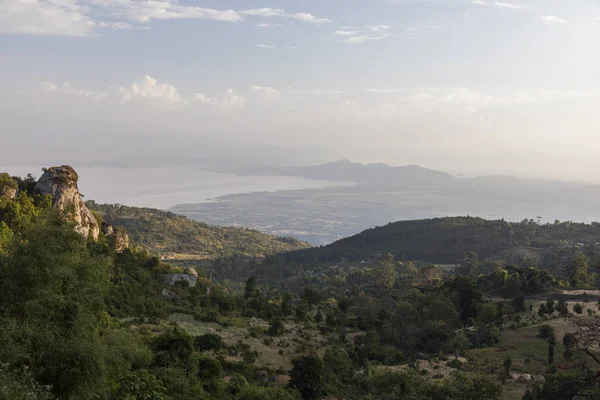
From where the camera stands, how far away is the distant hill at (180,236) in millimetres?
81500

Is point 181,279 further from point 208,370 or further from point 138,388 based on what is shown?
point 138,388

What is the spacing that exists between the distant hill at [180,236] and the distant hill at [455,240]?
1463cm

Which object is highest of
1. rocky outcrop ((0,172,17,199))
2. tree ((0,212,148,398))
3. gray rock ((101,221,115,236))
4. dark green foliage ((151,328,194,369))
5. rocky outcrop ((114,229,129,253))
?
rocky outcrop ((0,172,17,199))

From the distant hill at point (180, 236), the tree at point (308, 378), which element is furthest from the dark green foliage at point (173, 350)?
the distant hill at point (180, 236)

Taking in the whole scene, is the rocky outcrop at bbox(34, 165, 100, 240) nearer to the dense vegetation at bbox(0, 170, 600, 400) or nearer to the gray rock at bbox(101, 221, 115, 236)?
the dense vegetation at bbox(0, 170, 600, 400)

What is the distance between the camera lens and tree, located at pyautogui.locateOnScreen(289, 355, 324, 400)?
798 inches

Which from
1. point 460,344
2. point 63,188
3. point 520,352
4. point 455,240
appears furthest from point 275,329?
point 455,240

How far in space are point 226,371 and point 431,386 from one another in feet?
33.2

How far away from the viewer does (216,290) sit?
38562 millimetres

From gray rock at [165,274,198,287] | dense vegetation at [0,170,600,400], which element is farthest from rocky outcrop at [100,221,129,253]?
gray rock at [165,274,198,287]

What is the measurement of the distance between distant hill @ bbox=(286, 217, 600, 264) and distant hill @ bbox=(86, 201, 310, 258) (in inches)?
576

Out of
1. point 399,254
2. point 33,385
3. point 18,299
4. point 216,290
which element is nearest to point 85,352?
point 33,385

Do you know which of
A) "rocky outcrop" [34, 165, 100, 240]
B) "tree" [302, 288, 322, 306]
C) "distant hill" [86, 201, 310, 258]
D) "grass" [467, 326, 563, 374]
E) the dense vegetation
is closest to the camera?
the dense vegetation

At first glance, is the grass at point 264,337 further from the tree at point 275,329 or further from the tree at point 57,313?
the tree at point 57,313
